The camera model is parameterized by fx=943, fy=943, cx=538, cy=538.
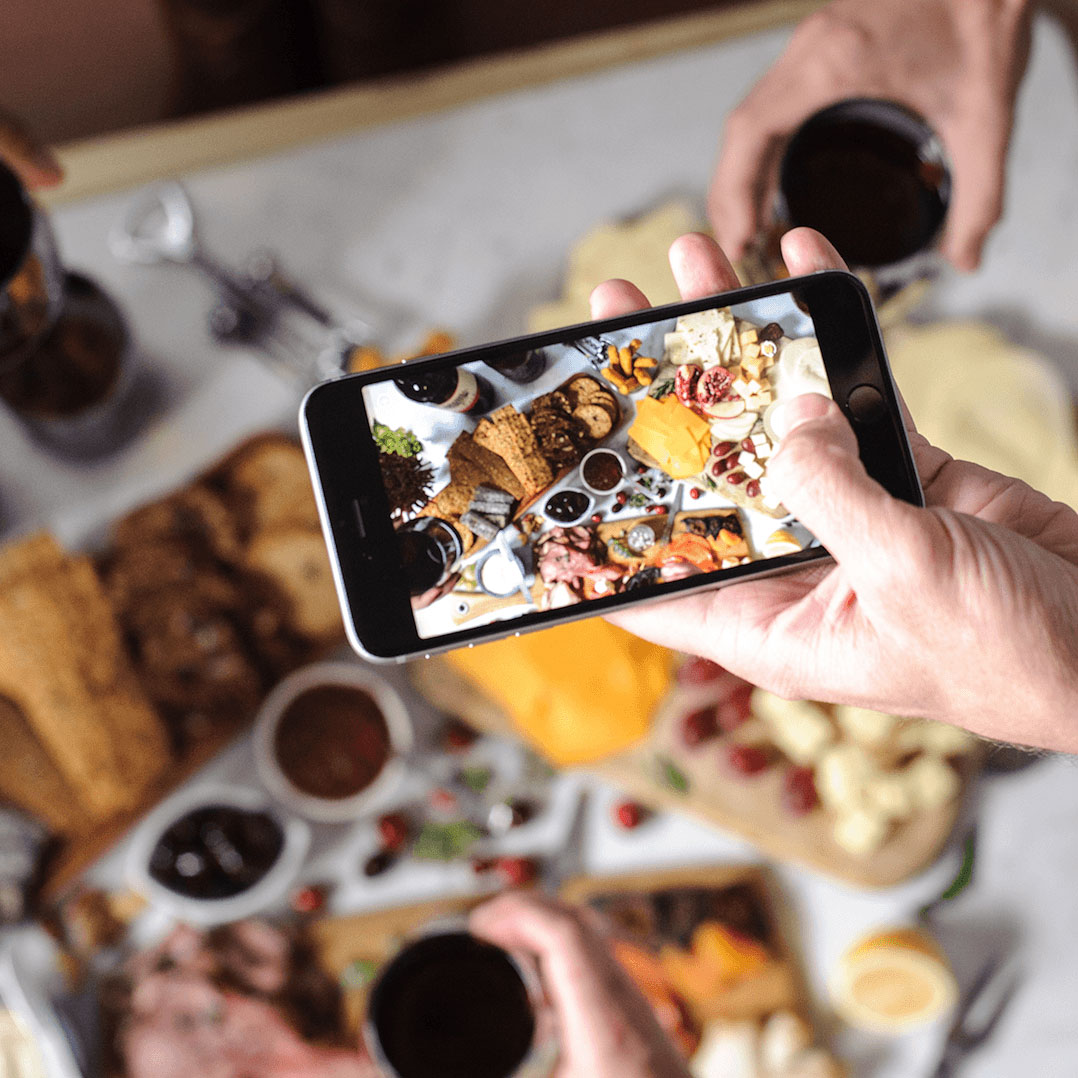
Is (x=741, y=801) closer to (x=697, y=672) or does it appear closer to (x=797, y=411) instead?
(x=697, y=672)

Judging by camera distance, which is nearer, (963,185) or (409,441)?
(409,441)

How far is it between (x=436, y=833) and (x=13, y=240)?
2.42 feet

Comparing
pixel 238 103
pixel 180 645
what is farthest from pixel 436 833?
pixel 238 103

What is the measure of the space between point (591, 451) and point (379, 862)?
2.07ft

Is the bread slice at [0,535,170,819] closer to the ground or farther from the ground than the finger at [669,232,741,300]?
closer to the ground

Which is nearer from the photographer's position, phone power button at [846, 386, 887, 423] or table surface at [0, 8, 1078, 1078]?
phone power button at [846, 386, 887, 423]

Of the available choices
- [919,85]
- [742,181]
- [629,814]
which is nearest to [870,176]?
[742,181]

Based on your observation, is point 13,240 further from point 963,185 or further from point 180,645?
point 963,185

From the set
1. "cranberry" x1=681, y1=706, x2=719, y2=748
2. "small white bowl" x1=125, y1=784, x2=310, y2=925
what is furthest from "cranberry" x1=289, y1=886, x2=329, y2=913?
"cranberry" x1=681, y1=706, x2=719, y2=748

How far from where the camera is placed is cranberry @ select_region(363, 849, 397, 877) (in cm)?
107

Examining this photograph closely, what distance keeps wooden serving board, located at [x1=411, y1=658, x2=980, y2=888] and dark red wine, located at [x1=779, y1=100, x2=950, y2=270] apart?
0.55m

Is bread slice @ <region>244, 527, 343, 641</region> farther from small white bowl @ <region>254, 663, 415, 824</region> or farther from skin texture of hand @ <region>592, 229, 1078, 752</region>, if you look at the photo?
skin texture of hand @ <region>592, 229, 1078, 752</region>

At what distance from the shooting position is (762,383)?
665mm

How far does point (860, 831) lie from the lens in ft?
3.39
